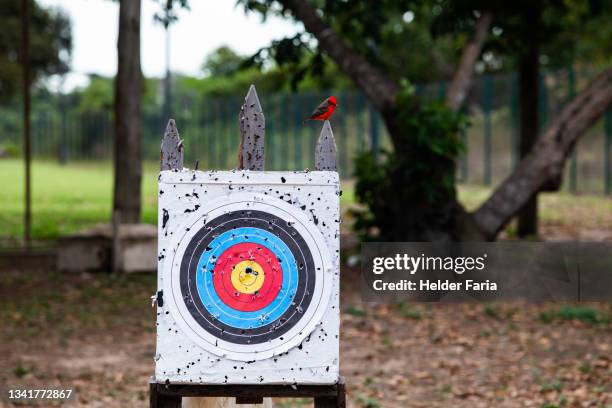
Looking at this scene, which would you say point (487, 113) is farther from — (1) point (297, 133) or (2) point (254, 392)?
(2) point (254, 392)

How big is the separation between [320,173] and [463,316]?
5.54 metres

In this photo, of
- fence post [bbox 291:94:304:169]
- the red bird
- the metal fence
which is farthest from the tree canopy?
the red bird

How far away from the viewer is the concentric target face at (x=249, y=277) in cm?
Answer: 356

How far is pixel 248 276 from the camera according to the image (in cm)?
369

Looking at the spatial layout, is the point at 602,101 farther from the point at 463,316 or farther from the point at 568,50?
the point at 568,50

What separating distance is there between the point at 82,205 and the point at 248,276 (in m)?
17.8

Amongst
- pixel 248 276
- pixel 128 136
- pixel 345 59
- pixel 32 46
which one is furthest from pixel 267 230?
pixel 32 46

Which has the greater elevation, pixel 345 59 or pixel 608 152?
pixel 345 59

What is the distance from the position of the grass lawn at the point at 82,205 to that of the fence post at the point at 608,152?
12.1 inches

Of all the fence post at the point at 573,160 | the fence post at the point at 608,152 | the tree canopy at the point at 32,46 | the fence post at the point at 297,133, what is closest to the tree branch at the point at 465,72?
the fence post at the point at 573,160

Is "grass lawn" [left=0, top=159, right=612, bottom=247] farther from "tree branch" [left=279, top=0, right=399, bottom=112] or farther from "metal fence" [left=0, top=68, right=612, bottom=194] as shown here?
"tree branch" [left=279, top=0, right=399, bottom=112]

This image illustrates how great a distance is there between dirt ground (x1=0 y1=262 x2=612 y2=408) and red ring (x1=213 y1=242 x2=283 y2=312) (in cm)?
242

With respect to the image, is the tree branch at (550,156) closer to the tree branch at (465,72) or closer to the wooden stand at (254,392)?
the tree branch at (465,72)

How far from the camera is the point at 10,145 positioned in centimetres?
4922
